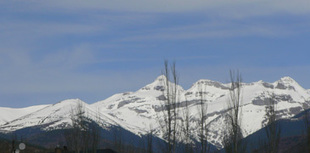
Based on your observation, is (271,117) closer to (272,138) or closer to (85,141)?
(272,138)

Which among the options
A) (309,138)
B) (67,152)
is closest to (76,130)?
(67,152)

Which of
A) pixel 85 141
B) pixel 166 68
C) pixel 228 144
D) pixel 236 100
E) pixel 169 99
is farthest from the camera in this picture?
pixel 85 141

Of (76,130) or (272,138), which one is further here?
(76,130)

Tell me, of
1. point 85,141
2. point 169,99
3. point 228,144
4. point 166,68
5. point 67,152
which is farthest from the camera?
point 67,152

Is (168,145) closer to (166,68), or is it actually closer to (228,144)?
(166,68)

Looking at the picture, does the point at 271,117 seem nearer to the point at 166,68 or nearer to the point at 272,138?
the point at 272,138

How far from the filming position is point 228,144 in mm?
72312

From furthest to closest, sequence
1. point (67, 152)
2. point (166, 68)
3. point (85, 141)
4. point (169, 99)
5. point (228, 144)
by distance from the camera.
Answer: point (67, 152)
point (85, 141)
point (228, 144)
point (169, 99)
point (166, 68)

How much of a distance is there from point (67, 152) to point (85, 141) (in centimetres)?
1388

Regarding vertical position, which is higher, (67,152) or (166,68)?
(166,68)

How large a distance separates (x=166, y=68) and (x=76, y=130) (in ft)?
95.7

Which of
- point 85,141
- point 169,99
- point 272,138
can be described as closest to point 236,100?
point 169,99

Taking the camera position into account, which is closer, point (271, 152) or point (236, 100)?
point (236, 100)

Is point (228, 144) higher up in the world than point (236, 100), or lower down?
lower down
